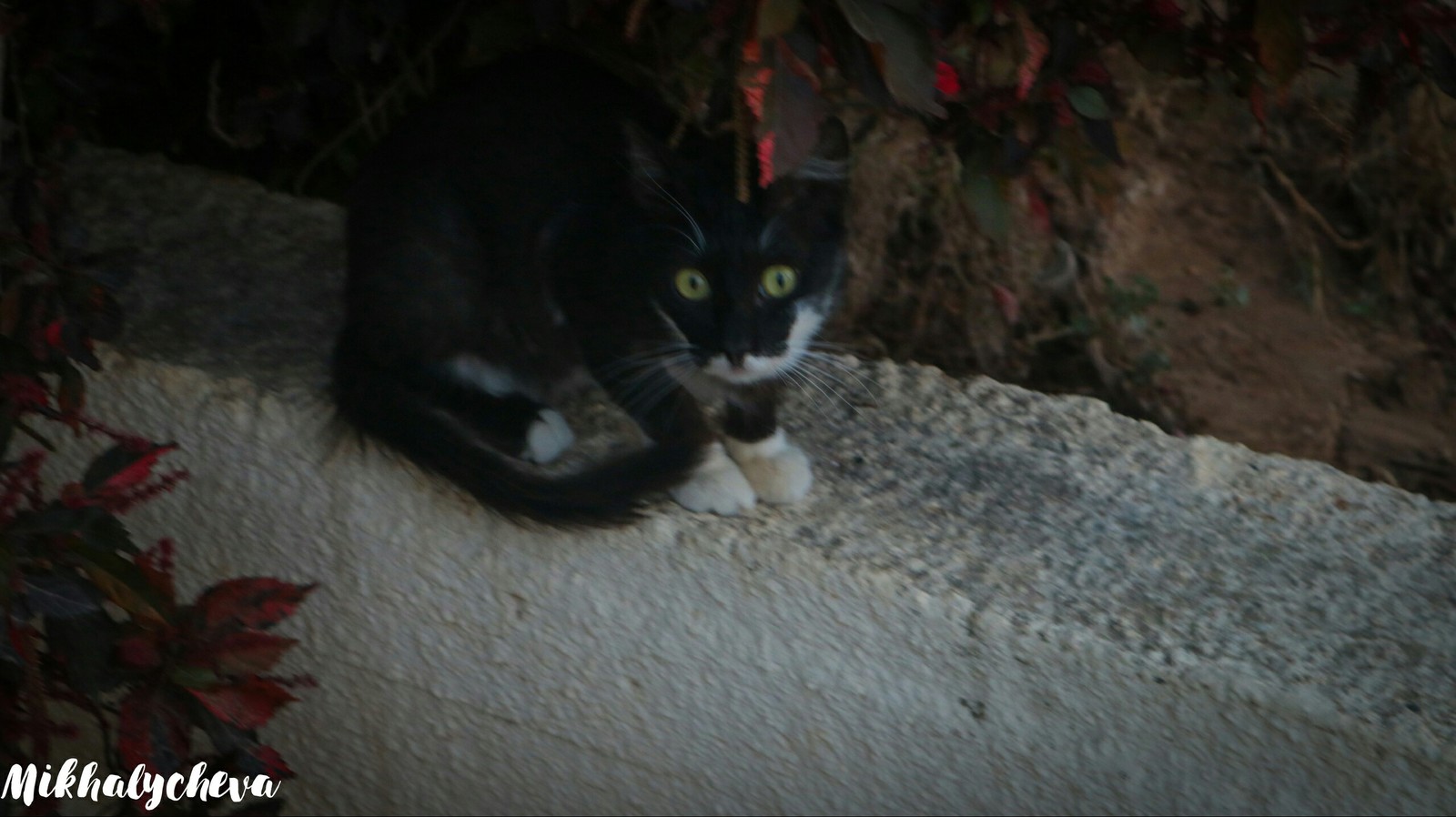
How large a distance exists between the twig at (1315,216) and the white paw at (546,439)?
70.3 inches

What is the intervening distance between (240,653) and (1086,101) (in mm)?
1058

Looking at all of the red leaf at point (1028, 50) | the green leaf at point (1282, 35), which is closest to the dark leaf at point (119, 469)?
the red leaf at point (1028, 50)

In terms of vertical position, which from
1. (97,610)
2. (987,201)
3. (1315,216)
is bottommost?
(1315,216)

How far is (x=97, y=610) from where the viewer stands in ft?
4.02

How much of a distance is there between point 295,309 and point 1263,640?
4.45 feet

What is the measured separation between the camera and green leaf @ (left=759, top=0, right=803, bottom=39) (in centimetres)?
120

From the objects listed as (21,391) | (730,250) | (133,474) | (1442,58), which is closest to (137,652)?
(133,474)

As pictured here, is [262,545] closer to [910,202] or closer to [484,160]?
[484,160]

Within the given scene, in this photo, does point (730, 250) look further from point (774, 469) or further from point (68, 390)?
point (68, 390)

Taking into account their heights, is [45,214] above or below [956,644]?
above

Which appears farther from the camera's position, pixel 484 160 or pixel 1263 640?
pixel 484 160

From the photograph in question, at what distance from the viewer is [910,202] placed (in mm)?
2748

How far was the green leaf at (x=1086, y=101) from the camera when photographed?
150 centimetres

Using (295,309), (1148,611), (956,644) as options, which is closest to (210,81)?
(295,309)
